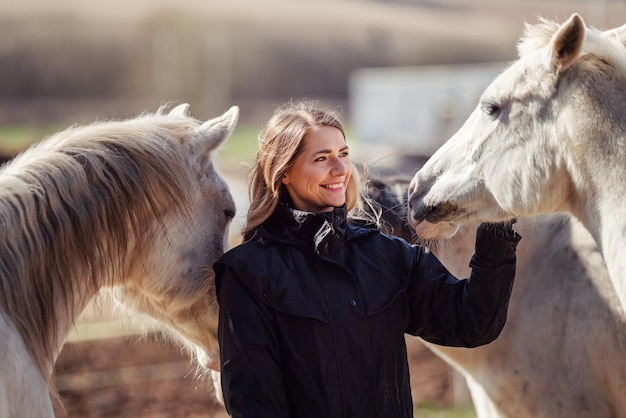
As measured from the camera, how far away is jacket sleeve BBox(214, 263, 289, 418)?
2.11 m

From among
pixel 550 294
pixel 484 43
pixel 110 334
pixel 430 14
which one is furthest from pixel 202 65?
pixel 550 294

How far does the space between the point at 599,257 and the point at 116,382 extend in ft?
13.3

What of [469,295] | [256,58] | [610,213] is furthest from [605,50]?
[256,58]

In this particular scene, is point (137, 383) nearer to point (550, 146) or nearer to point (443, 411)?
point (443, 411)

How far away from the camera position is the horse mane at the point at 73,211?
7.29 ft

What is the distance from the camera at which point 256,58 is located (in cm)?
5491

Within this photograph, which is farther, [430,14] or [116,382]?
[430,14]

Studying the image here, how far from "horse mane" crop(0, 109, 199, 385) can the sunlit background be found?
15.4m

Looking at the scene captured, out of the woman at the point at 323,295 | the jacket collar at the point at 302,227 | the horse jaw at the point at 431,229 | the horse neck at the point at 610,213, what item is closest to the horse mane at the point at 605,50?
the horse neck at the point at 610,213

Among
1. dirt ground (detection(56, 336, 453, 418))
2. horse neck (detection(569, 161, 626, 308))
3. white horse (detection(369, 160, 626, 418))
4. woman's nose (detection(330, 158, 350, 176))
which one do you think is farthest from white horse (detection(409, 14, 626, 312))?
dirt ground (detection(56, 336, 453, 418))

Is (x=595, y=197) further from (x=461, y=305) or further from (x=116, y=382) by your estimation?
(x=116, y=382)

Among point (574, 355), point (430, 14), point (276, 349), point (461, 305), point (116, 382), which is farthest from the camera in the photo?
point (430, 14)

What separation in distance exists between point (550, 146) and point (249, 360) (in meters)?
1.09

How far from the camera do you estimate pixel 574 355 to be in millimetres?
3041
